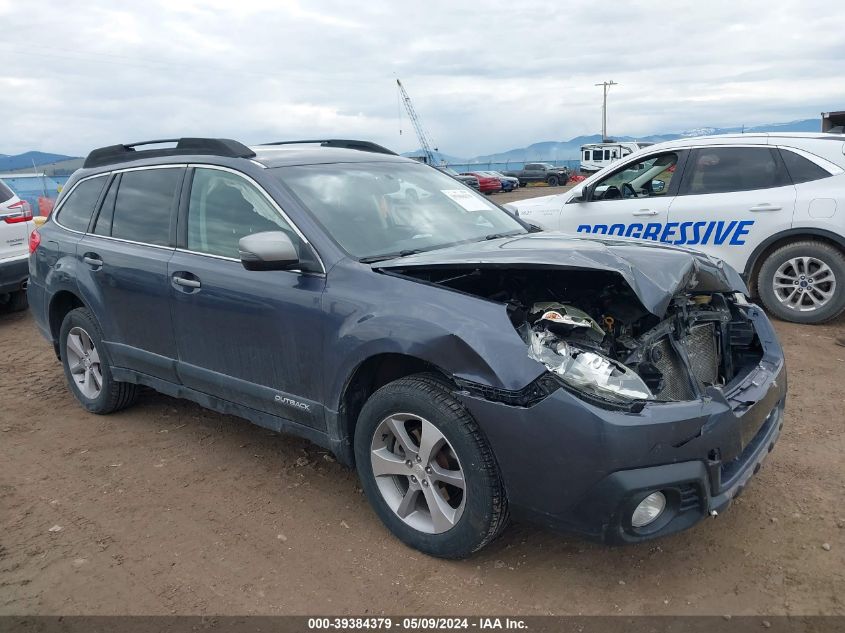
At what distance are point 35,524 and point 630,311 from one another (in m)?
3.16

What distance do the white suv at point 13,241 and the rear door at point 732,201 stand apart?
283 inches

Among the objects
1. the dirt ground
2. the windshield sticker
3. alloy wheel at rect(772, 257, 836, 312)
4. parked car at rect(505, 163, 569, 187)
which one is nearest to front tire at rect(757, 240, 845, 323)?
alloy wheel at rect(772, 257, 836, 312)

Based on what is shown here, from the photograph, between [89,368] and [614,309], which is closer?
[614,309]

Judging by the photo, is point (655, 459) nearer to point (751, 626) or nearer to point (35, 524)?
point (751, 626)

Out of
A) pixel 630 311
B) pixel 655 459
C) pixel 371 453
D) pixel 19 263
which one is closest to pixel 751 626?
pixel 655 459

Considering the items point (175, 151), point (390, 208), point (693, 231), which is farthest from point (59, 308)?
point (693, 231)

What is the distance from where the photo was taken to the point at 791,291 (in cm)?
645

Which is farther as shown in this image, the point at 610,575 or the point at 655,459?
the point at 610,575

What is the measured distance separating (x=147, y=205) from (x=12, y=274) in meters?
4.53

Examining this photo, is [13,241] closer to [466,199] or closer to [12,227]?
[12,227]

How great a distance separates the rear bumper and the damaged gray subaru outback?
3878 millimetres

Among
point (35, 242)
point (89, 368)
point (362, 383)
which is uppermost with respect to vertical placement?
point (35, 242)

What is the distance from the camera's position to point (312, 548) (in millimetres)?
3199

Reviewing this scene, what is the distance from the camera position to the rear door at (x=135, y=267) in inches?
159
